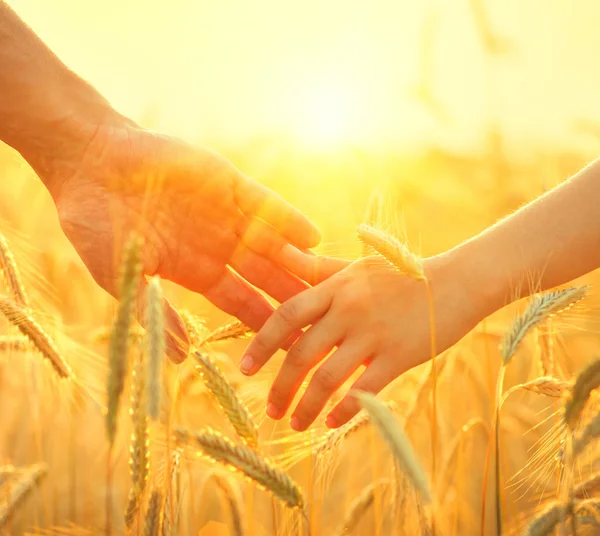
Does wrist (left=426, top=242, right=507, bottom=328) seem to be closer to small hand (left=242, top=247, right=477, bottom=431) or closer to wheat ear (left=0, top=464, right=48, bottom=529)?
small hand (left=242, top=247, right=477, bottom=431)

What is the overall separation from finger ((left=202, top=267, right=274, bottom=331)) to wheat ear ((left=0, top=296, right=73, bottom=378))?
0.76 meters

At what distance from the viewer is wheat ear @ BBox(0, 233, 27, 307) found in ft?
5.94

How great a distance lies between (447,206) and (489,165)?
2.17m

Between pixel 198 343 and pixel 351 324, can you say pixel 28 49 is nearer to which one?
pixel 198 343

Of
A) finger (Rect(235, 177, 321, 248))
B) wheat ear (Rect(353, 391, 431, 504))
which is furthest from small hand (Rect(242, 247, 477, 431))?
wheat ear (Rect(353, 391, 431, 504))

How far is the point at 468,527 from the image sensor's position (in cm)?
225

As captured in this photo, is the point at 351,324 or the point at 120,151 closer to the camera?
the point at 351,324

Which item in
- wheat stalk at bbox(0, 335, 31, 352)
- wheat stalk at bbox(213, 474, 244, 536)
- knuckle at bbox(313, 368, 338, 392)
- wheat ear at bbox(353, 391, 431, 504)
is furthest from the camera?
wheat stalk at bbox(0, 335, 31, 352)

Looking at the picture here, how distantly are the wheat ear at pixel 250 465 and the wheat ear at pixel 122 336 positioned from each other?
232 millimetres

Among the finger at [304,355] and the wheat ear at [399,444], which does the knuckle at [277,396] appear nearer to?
the finger at [304,355]

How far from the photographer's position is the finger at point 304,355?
1.80m

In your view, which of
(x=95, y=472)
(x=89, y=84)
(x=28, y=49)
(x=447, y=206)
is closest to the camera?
(x=28, y=49)

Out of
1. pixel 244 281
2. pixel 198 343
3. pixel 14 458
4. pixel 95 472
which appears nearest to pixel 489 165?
pixel 244 281

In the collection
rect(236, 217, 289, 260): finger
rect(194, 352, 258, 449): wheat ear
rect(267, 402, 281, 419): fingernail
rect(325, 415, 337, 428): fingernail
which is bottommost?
rect(194, 352, 258, 449): wheat ear
